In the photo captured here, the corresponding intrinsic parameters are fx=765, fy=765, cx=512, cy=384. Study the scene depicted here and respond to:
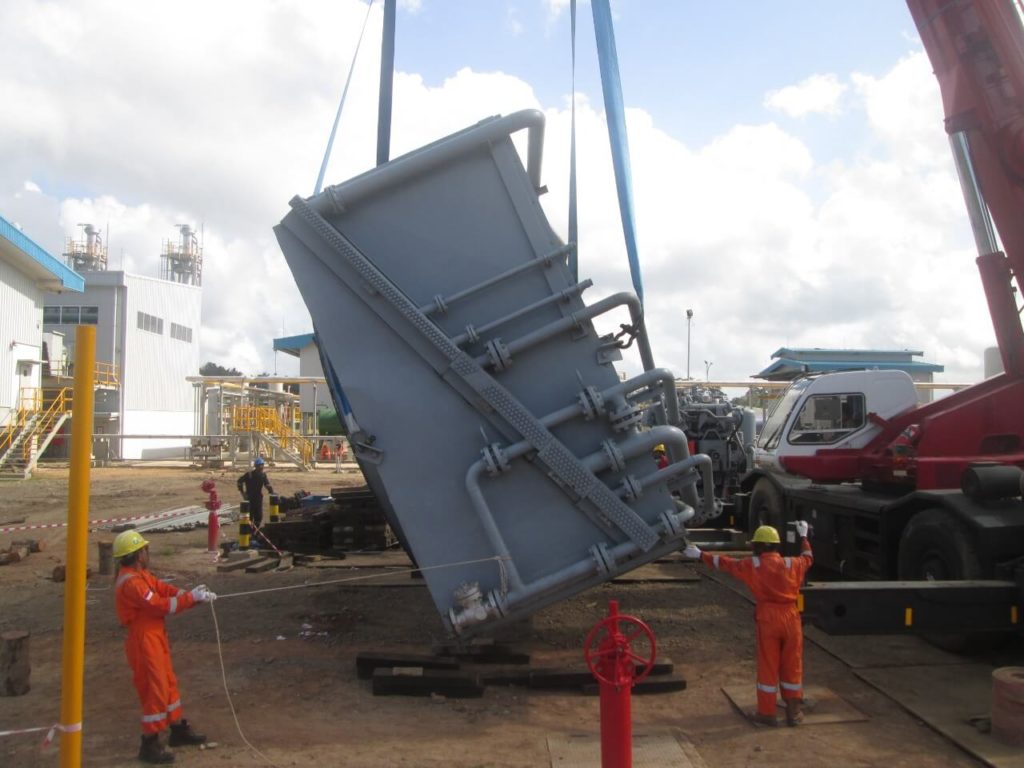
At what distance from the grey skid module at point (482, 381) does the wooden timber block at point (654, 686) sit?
86cm

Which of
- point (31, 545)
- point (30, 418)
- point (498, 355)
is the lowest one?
point (31, 545)

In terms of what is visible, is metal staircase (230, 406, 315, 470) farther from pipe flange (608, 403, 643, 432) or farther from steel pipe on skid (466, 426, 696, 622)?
pipe flange (608, 403, 643, 432)

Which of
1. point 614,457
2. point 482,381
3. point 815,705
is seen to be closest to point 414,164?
point 482,381

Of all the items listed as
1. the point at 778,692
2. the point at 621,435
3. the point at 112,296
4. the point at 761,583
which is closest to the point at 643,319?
the point at 621,435

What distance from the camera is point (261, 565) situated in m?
9.70

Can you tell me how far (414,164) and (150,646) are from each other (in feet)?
11.4

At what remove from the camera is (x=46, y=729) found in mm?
4820

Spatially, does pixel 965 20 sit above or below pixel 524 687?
above

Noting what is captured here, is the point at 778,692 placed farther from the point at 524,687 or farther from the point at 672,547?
the point at 524,687

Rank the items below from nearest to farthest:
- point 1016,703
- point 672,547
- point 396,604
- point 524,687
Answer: point 1016,703 → point 672,547 → point 524,687 → point 396,604

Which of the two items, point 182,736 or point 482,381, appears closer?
point 182,736

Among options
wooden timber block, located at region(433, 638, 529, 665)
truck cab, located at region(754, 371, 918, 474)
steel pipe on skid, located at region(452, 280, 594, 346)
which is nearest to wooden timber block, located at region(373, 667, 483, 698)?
wooden timber block, located at region(433, 638, 529, 665)

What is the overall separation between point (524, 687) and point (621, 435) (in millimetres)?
1991

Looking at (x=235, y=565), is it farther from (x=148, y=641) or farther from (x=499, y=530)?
(x=499, y=530)
